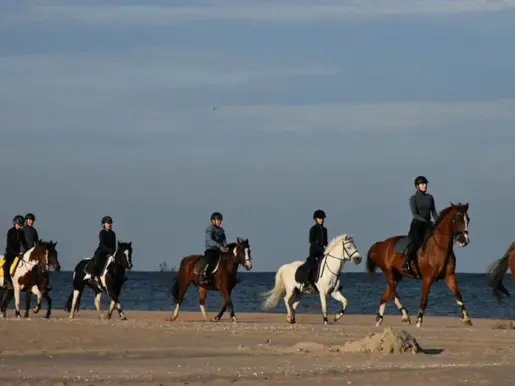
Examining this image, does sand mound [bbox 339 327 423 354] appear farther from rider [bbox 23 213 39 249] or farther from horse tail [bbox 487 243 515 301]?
rider [bbox 23 213 39 249]

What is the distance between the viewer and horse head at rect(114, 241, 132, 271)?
28531 millimetres

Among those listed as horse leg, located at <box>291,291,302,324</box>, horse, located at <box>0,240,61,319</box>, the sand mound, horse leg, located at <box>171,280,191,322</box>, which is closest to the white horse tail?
horse leg, located at <box>291,291,302,324</box>

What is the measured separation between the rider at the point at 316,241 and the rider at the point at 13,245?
21.0ft

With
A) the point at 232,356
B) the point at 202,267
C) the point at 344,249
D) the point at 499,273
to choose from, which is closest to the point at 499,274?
the point at 499,273

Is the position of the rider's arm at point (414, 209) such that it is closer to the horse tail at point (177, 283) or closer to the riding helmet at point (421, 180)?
the riding helmet at point (421, 180)

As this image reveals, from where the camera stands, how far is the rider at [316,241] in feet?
93.5

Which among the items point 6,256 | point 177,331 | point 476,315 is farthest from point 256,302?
point 177,331

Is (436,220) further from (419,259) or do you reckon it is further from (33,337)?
(33,337)

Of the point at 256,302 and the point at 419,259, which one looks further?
the point at 256,302

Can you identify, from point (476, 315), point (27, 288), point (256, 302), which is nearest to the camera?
point (27, 288)

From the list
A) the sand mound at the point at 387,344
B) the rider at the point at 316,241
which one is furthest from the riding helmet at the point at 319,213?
the sand mound at the point at 387,344

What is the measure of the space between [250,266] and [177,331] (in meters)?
4.82

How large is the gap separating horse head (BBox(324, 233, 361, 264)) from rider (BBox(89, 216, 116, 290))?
470cm

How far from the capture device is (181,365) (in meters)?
18.0
